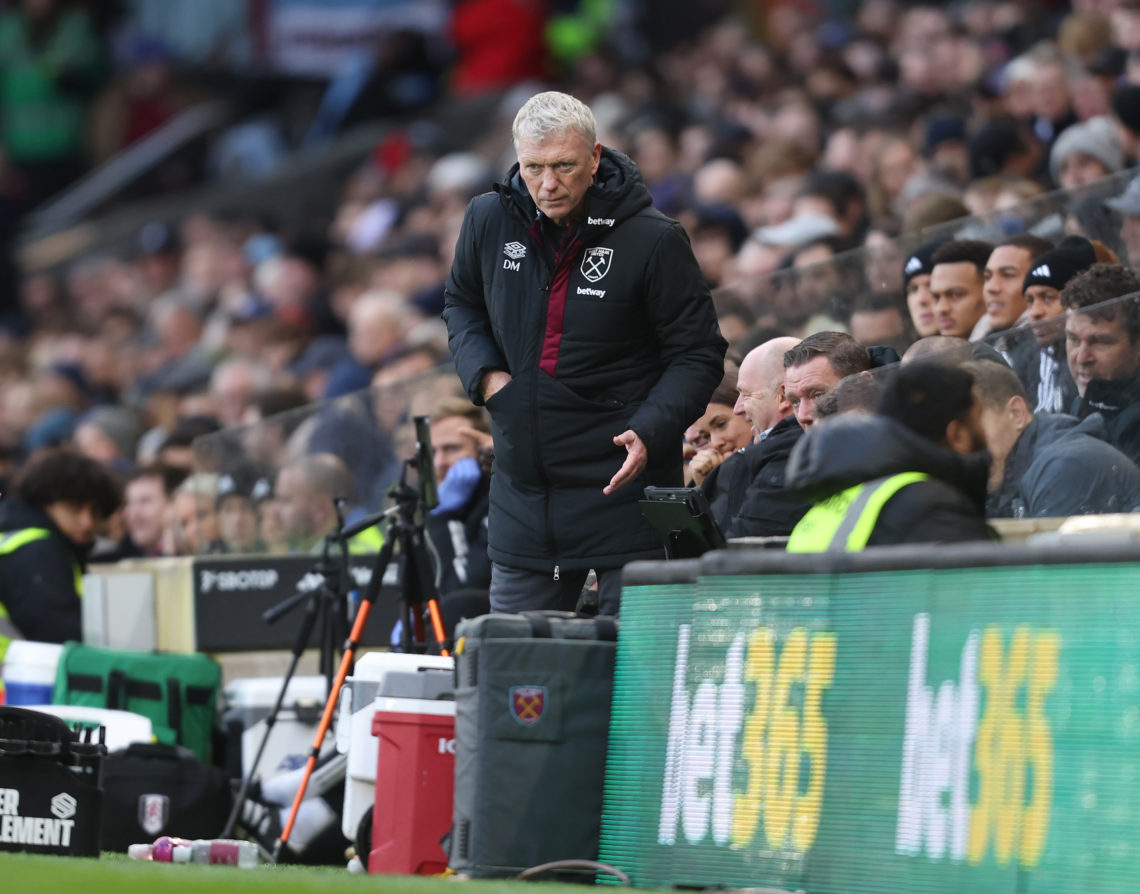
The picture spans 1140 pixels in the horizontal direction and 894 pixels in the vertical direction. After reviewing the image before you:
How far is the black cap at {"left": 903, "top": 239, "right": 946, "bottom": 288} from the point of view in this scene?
9.21 meters

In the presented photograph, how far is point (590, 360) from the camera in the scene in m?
6.98

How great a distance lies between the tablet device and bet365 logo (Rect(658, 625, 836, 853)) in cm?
61

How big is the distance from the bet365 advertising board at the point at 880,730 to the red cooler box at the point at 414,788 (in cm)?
72

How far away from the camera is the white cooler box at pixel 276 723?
975cm

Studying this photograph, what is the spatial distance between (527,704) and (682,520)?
794 millimetres

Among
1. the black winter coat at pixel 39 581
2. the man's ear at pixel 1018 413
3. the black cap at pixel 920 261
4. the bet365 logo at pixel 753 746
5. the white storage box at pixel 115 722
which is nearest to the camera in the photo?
the bet365 logo at pixel 753 746

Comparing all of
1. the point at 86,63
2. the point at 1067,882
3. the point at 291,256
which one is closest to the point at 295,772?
the point at 1067,882

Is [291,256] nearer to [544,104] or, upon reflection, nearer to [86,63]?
[86,63]

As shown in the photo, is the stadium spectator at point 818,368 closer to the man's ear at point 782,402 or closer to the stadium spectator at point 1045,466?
the man's ear at point 782,402

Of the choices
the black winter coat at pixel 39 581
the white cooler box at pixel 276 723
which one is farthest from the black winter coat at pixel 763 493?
the black winter coat at pixel 39 581

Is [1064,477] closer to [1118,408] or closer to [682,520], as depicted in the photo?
[1118,408]

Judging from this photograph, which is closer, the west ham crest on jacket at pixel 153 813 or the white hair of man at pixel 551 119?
the white hair of man at pixel 551 119

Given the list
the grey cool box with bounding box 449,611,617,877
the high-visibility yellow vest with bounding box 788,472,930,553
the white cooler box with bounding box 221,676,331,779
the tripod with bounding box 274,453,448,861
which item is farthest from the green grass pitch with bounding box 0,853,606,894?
the white cooler box with bounding box 221,676,331,779

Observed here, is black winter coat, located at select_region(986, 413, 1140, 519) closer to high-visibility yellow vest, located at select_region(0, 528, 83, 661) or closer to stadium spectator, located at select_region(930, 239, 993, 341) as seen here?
stadium spectator, located at select_region(930, 239, 993, 341)
